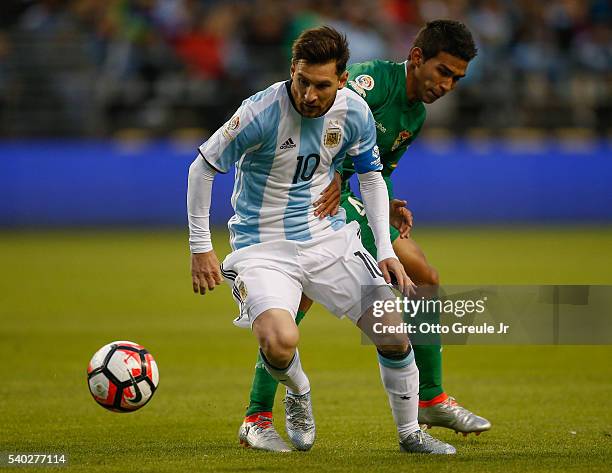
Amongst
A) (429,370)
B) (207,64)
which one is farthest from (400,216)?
(207,64)

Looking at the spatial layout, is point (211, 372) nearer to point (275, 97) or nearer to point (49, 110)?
point (275, 97)

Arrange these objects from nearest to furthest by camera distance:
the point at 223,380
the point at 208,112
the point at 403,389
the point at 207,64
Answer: the point at 403,389 → the point at 223,380 → the point at 208,112 → the point at 207,64

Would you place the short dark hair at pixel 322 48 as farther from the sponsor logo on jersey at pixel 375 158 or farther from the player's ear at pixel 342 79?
the sponsor logo on jersey at pixel 375 158

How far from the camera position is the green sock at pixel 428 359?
636cm

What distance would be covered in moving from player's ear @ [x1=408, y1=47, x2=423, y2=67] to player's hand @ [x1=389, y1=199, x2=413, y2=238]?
0.75 m

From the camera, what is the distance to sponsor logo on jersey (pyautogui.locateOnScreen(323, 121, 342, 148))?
574 centimetres

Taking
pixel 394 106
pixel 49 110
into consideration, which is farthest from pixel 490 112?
pixel 394 106

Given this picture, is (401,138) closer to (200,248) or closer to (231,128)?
(231,128)

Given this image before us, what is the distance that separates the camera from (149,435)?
6.21m

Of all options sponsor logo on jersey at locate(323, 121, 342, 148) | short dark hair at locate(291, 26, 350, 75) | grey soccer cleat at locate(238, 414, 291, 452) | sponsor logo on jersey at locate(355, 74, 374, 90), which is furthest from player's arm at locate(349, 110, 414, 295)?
grey soccer cleat at locate(238, 414, 291, 452)

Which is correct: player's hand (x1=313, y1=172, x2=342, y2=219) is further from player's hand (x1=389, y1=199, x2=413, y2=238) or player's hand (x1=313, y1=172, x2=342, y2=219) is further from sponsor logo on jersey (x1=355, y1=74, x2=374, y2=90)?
sponsor logo on jersey (x1=355, y1=74, x2=374, y2=90)

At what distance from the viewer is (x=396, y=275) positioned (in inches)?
221

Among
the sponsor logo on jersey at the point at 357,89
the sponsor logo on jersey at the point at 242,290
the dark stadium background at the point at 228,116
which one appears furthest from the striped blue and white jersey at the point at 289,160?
the dark stadium background at the point at 228,116

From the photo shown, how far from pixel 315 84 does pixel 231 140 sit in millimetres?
475
